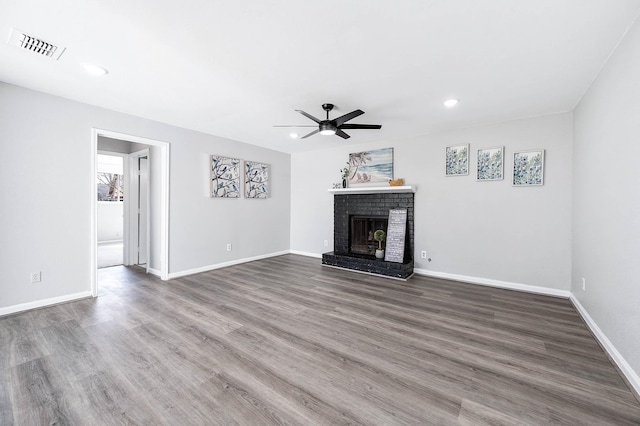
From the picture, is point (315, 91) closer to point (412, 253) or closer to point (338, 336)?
point (338, 336)

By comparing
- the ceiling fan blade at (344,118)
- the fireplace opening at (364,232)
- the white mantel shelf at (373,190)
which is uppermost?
the ceiling fan blade at (344,118)

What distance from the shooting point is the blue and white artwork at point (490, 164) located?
4.02m

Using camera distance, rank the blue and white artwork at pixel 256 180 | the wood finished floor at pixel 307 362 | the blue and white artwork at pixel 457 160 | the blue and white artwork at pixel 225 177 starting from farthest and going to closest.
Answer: the blue and white artwork at pixel 256 180, the blue and white artwork at pixel 225 177, the blue and white artwork at pixel 457 160, the wood finished floor at pixel 307 362

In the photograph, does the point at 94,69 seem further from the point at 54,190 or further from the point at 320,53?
the point at 320,53

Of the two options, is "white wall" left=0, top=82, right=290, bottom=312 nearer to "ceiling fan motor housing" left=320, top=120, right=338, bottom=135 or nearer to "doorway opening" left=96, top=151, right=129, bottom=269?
"ceiling fan motor housing" left=320, top=120, right=338, bottom=135

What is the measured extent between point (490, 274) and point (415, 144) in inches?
98.0

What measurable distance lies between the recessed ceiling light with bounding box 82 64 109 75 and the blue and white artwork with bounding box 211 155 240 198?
231cm

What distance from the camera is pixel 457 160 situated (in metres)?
4.38

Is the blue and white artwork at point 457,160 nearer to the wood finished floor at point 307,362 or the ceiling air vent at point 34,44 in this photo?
the wood finished floor at point 307,362

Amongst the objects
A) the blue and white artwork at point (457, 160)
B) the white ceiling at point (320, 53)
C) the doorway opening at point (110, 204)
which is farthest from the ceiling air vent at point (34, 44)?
the doorway opening at point (110, 204)

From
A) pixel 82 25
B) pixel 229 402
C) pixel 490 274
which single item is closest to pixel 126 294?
pixel 229 402

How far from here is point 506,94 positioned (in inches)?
120

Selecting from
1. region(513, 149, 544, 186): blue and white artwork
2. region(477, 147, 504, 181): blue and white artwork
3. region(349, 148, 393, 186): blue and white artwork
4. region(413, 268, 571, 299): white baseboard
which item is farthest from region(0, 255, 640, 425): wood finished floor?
region(349, 148, 393, 186): blue and white artwork

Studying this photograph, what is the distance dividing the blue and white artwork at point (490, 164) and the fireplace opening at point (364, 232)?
1.79m
